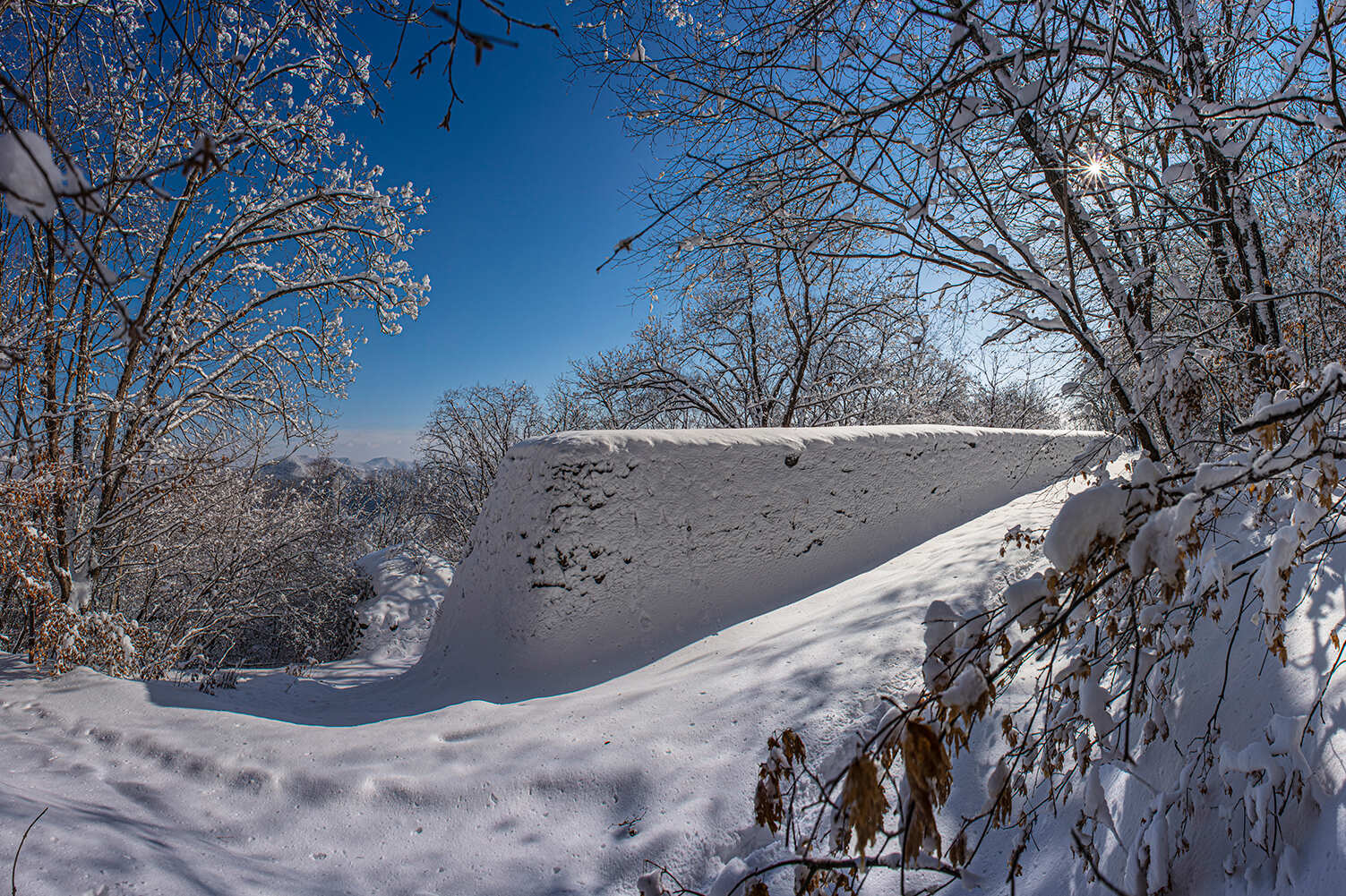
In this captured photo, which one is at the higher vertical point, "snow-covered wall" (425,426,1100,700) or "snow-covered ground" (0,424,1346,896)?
"snow-covered wall" (425,426,1100,700)

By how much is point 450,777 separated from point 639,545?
7.50 ft

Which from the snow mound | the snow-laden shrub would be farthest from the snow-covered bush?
the snow mound

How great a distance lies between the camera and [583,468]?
14.8 feet

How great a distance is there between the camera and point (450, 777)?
8.66ft

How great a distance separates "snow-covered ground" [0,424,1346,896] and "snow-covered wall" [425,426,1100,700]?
489 millimetres

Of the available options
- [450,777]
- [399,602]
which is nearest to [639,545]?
[450,777]

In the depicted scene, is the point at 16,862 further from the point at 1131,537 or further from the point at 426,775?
the point at 1131,537

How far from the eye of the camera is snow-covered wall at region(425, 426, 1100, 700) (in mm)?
4379

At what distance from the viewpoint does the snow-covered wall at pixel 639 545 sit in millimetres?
4379

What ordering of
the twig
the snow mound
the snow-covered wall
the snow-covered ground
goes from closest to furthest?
the twig, the snow-covered ground, the snow-covered wall, the snow mound

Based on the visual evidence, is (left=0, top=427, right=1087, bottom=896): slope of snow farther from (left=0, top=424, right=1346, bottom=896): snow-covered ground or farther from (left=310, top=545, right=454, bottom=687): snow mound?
(left=310, top=545, right=454, bottom=687): snow mound

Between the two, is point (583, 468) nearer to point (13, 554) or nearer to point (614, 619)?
point (614, 619)

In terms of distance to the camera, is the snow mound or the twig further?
the snow mound

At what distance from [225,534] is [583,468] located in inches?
283
